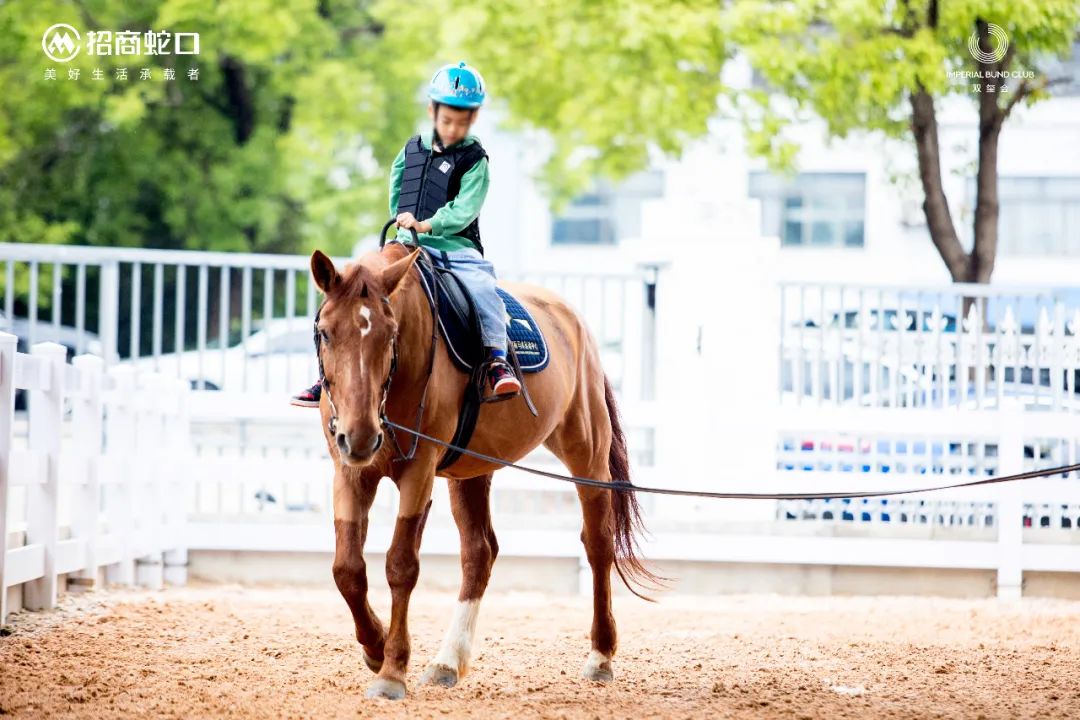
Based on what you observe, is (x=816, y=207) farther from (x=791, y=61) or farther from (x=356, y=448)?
(x=356, y=448)

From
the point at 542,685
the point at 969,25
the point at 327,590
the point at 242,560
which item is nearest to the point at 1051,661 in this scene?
the point at 542,685

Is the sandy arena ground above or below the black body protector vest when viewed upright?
below

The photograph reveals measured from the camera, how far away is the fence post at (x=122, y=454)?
28.1ft

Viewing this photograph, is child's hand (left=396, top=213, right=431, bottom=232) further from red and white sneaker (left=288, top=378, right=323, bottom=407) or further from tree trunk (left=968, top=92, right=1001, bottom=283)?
tree trunk (left=968, top=92, right=1001, bottom=283)

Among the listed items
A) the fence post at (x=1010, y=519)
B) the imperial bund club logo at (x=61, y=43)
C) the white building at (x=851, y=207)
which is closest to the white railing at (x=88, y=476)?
the fence post at (x=1010, y=519)

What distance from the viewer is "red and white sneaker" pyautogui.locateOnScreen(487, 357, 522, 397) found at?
18.0 ft

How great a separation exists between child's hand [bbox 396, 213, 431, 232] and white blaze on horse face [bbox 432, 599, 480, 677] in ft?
5.28

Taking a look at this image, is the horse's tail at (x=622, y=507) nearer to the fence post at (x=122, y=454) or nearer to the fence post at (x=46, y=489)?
the fence post at (x=46, y=489)

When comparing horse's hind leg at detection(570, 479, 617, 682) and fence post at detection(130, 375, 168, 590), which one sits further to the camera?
fence post at detection(130, 375, 168, 590)

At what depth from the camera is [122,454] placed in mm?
8641

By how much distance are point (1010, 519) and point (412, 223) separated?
5873 mm

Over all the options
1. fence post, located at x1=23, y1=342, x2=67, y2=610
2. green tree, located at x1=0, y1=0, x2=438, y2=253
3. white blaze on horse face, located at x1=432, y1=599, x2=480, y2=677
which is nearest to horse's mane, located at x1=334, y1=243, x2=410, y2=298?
white blaze on horse face, located at x1=432, y1=599, x2=480, y2=677

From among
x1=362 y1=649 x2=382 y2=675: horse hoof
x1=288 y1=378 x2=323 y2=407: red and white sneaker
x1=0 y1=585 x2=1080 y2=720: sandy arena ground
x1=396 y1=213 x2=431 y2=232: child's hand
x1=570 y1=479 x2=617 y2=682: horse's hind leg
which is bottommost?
x1=0 y1=585 x2=1080 y2=720: sandy arena ground

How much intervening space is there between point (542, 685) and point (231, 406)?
4.66 metres
